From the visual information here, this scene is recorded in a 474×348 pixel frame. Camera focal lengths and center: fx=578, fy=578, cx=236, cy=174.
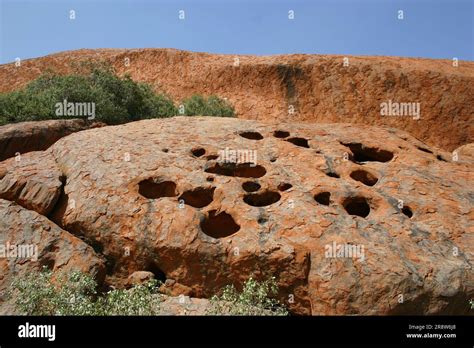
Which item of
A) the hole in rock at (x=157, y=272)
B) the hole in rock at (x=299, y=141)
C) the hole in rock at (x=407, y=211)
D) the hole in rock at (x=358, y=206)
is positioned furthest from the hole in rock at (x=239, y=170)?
the hole in rock at (x=407, y=211)

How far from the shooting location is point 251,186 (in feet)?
30.5

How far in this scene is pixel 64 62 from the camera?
1076 inches

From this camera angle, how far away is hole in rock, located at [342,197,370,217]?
9070mm

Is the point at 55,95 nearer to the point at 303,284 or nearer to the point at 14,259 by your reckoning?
the point at 14,259

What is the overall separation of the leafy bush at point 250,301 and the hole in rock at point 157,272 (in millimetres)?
996

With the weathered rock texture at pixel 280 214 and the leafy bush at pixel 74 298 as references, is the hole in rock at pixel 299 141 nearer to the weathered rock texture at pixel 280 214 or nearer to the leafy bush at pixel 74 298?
the weathered rock texture at pixel 280 214

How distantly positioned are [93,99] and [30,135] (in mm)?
6140

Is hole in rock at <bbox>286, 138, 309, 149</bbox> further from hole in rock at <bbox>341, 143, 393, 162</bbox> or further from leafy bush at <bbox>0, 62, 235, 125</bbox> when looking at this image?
leafy bush at <bbox>0, 62, 235, 125</bbox>

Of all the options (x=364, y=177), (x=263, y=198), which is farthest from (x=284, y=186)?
(x=364, y=177)

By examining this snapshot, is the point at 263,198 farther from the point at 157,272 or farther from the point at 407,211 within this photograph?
the point at 407,211

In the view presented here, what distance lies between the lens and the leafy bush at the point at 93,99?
53.5ft

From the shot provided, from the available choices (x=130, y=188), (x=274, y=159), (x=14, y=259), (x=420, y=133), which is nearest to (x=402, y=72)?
(x=420, y=133)

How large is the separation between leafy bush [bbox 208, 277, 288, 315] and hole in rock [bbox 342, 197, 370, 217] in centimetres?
202

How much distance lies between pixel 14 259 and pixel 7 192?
A: 1.58 meters
